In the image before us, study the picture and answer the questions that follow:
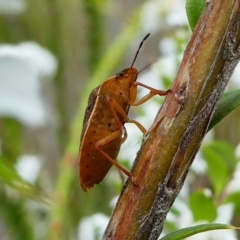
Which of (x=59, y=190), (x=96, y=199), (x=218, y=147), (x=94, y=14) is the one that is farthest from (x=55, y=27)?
(x=218, y=147)

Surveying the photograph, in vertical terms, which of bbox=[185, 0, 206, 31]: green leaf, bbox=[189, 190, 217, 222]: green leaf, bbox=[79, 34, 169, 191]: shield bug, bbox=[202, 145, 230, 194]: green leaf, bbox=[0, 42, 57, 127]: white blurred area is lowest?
bbox=[189, 190, 217, 222]: green leaf

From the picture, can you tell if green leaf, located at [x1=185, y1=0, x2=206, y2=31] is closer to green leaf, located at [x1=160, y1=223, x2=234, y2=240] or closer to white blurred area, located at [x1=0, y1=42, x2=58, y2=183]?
green leaf, located at [x1=160, y1=223, x2=234, y2=240]

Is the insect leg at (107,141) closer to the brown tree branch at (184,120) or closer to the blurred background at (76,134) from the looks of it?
the blurred background at (76,134)

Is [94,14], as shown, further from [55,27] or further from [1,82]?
[1,82]

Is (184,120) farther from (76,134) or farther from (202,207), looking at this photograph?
(76,134)

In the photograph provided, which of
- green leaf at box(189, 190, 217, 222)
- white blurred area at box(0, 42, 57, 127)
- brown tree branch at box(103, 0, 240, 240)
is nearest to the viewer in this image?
brown tree branch at box(103, 0, 240, 240)

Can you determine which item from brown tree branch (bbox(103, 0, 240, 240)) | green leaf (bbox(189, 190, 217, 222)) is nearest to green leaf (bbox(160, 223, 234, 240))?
brown tree branch (bbox(103, 0, 240, 240))

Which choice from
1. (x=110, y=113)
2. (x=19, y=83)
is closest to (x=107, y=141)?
(x=110, y=113)
